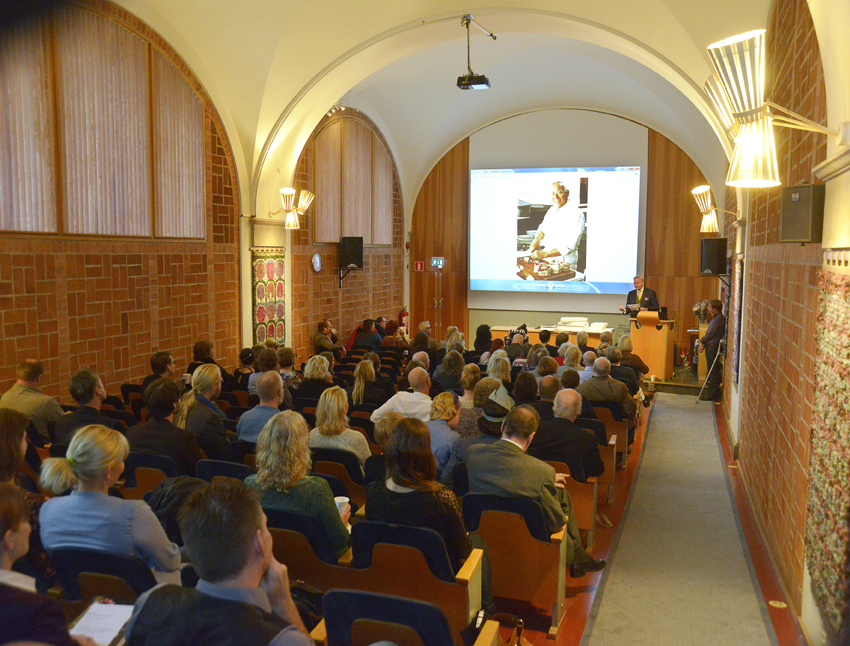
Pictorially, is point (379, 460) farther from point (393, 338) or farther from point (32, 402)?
point (393, 338)

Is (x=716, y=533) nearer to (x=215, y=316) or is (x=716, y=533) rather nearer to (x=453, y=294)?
(x=215, y=316)

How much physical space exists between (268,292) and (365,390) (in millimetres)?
4503

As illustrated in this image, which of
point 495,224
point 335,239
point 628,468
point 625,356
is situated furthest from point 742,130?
point 495,224

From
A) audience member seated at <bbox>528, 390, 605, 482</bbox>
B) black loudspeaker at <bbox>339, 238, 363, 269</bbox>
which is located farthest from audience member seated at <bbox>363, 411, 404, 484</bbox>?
black loudspeaker at <bbox>339, 238, 363, 269</bbox>

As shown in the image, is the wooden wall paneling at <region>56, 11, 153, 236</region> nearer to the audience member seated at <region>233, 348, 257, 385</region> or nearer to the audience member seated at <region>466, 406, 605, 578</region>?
the audience member seated at <region>233, 348, 257, 385</region>

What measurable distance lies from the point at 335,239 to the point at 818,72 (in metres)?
9.27

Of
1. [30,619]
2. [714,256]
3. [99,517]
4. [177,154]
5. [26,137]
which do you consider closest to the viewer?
[30,619]

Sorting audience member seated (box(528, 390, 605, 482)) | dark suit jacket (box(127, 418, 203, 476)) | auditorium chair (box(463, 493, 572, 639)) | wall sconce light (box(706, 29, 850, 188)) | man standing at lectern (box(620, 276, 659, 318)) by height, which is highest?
wall sconce light (box(706, 29, 850, 188))

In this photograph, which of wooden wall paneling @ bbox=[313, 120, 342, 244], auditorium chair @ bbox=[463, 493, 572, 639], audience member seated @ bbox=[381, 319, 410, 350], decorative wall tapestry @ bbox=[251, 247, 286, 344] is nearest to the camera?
auditorium chair @ bbox=[463, 493, 572, 639]

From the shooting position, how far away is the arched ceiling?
22.5 ft

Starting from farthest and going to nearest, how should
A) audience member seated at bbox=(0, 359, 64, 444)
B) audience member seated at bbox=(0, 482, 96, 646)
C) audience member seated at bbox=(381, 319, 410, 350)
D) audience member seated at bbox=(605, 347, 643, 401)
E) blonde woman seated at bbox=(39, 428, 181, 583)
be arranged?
audience member seated at bbox=(381, 319, 410, 350), audience member seated at bbox=(605, 347, 643, 401), audience member seated at bbox=(0, 359, 64, 444), blonde woman seated at bbox=(39, 428, 181, 583), audience member seated at bbox=(0, 482, 96, 646)

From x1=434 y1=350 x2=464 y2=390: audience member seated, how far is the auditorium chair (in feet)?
9.96

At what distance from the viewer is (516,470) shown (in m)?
3.46

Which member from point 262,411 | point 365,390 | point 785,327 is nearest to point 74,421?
point 262,411
